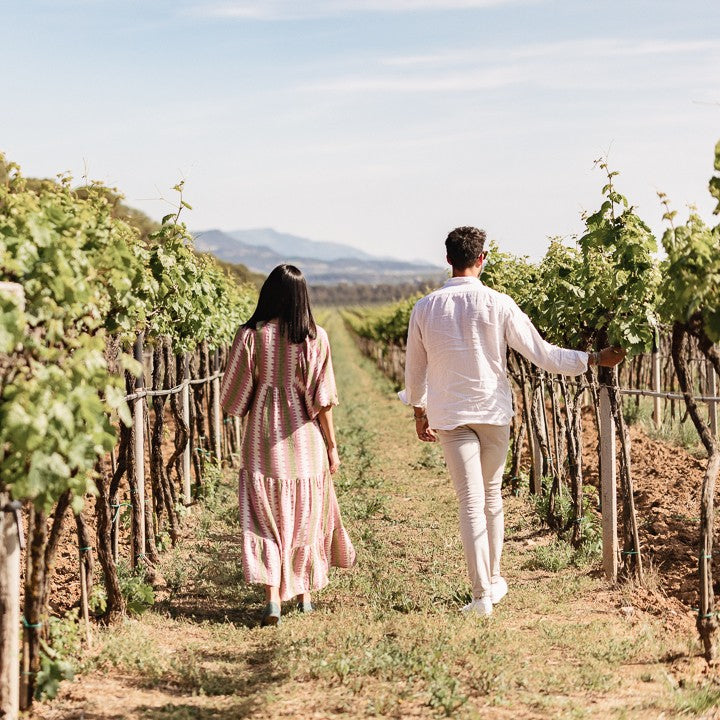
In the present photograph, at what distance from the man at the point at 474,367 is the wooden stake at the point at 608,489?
2.72 ft

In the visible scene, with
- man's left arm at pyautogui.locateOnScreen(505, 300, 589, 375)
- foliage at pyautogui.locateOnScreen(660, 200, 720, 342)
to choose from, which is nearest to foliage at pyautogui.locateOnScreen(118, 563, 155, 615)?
man's left arm at pyautogui.locateOnScreen(505, 300, 589, 375)

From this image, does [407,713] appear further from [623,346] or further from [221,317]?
[221,317]

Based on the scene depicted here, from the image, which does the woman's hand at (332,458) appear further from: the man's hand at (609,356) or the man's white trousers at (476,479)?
the man's hand at (609,356)

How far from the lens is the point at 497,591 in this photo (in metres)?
5.25

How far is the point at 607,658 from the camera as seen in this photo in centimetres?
443

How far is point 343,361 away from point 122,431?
1224 inches

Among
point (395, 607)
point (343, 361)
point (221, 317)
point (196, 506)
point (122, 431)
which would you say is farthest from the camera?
point (343, 361)

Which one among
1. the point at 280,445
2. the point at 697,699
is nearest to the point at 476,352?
the point at 280,445

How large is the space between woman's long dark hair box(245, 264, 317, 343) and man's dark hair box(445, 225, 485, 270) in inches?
30.9

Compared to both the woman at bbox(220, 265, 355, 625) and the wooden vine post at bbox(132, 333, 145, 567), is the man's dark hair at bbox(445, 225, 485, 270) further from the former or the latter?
the wooden vine post at bbox(132, 333, 145, 567)

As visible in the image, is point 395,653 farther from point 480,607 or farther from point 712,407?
point 712,407

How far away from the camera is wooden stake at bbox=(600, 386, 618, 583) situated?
5.84 metres

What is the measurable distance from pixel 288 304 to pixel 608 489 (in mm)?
2289

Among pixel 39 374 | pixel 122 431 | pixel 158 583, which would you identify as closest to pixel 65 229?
pixel 39 374
